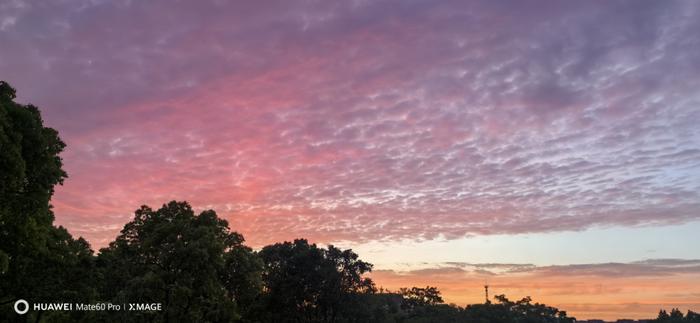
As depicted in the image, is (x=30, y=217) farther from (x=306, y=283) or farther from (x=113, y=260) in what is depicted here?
(x=306, y=283)

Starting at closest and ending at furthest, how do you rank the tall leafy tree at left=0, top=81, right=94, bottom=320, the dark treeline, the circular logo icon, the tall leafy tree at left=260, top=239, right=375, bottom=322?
1. the tall leafy tree at left=0, top=81, right=94, bottom=320
2. the dark treeline
3. the circular logo icon
4. the tall leafy tree at left=260, top=239, right=375, bottom=322

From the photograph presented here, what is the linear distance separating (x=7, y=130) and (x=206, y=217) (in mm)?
20692

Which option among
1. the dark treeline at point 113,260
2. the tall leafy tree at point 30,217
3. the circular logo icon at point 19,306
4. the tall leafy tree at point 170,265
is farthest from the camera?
the tall leafy tree at point 170,265

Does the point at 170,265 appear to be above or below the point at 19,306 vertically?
above

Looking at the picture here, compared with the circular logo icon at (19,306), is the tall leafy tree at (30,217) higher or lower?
higher

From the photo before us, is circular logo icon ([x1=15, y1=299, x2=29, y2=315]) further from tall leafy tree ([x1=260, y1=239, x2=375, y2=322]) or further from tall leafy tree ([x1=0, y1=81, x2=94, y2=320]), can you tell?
tall leafy tree ([x1=260, y1=239, x2=375, y2=322])

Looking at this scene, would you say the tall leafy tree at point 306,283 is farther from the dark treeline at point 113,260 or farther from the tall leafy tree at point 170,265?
the tall leafy tree at point 170,265

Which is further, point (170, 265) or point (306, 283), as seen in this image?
point (306, 283)

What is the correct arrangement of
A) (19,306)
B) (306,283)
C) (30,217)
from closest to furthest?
(30,217), (19,306), (306,283)

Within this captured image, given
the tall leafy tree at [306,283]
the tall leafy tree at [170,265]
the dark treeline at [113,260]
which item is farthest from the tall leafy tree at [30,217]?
the tall leafy tree at [306,283]

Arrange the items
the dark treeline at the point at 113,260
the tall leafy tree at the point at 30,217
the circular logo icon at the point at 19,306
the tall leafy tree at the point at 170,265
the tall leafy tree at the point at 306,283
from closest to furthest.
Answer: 1. the tall leafy tree at the point at 30,217
2. the dark treeline at the point at 113,260
3. the circular logo icon at the point at 19,306
4. the tall leafy tree at the point at 170,265
5. the tall leafy tree at the point at 306,283

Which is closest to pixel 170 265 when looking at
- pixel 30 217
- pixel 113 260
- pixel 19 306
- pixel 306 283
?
pixel 113 260

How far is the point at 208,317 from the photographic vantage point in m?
40.5

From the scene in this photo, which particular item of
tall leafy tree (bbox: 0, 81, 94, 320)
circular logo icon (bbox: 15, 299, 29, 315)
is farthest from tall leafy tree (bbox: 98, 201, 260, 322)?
circular logo icon (bbox: 15, 299, 29, 315)
